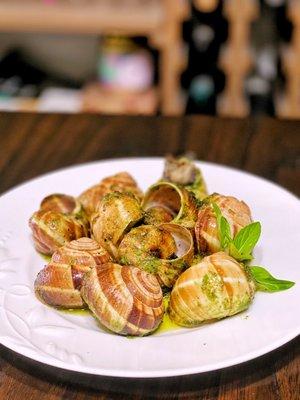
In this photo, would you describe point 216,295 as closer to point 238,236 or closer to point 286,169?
point 238,236

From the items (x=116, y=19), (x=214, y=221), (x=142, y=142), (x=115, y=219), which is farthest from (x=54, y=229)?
(x=116, y=19)

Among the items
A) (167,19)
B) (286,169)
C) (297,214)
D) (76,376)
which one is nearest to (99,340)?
(76,376)

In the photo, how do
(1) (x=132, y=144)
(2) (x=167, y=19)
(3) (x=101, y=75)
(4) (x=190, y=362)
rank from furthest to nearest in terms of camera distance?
1. (3) (x=101, y=75)
2. (2) (x=167, y=19)
3. (1) (x=132, y=144)
4. (4) (x=190, y=362)

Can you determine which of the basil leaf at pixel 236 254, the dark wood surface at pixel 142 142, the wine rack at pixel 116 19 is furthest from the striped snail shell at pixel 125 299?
the wine rack at pixel 116 19

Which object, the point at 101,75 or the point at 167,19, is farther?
the point at 101,75

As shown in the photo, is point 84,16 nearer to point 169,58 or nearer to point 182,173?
point 169,58
